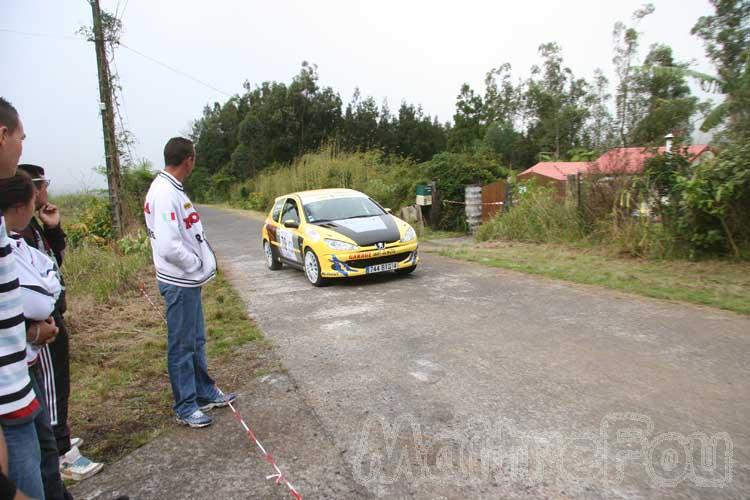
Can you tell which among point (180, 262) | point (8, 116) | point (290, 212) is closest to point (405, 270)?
point (290, 212)

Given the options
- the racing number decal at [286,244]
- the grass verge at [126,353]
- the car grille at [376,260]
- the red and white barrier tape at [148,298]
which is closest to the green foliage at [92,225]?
the grass verge at [126,353]

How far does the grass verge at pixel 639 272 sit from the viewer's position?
23.0 ft

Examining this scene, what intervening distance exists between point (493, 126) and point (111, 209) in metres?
54.0

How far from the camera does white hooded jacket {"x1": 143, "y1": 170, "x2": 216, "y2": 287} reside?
12.3 feet

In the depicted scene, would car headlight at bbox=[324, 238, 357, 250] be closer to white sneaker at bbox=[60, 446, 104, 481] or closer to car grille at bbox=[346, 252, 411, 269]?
car grille at bbox=[346, 252, 411, 269]

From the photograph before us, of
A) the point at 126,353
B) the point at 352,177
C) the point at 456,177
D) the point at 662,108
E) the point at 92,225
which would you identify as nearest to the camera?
the point at 126,353

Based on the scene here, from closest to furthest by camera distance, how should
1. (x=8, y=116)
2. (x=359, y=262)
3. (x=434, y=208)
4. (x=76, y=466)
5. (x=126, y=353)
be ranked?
1. (x=8, y=116)
2. (x=76, y=466)
3. (x=126, y=353)
4. (x=359, y=262)
5. (x=434, y=208)

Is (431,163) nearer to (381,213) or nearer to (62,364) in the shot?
(381,213)

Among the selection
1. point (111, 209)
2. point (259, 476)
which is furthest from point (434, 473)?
point (111, 209)

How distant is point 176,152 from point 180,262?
83 cm

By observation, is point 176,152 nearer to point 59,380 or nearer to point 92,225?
point 59,380

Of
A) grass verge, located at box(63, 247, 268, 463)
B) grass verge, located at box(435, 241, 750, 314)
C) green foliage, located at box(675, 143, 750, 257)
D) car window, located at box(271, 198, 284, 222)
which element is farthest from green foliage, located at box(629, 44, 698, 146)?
grass verge, located at box(63, 247, 268, 463)

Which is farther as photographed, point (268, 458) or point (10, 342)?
point (268, 458)

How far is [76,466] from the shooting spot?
130 inches
